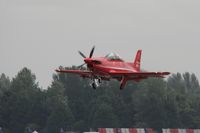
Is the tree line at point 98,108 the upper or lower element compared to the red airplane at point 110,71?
upper

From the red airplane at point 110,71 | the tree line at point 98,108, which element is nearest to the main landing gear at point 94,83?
the red airplane at point 110,71

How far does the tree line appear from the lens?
14175 centimetres

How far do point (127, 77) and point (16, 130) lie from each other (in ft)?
239

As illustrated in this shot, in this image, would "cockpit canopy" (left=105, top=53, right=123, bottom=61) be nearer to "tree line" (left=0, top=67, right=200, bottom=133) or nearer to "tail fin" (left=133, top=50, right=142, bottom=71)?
"tail fin" (left=133, top=50, right=142, bottom=71)

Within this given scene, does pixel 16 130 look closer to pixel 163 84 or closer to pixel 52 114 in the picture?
pixel 52 114

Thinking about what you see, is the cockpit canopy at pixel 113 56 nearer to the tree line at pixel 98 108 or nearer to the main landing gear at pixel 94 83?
the main landing gear at pixel 94 83

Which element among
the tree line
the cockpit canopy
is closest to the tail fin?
the cockpit canopy

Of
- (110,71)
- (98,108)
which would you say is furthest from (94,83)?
(98,108)

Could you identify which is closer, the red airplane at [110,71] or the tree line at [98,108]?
the red airplane at [110,71]

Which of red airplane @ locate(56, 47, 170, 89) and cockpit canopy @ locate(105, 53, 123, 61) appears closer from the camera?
red airplane @ locate(56, 47, 170, 89)

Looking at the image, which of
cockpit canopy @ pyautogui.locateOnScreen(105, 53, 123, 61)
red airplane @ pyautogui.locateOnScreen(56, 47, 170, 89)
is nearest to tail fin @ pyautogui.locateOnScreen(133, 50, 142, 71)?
red airplane @ pyautogui.locateOnScreen(56, 47, 170, 89)

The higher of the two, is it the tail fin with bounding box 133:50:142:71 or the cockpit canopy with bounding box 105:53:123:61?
the tail fin with bounding box 133:50:142:71

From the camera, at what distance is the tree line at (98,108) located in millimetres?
141750

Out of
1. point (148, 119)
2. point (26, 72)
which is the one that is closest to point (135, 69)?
point (148, 119)
